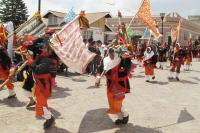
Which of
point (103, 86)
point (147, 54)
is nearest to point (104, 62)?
point (103, 86)

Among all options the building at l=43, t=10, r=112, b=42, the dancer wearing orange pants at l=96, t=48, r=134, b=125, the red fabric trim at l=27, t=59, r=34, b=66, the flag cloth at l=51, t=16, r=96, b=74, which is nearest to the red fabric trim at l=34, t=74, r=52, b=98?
the red fabric trim at l=27, t=59, r=34, b=66

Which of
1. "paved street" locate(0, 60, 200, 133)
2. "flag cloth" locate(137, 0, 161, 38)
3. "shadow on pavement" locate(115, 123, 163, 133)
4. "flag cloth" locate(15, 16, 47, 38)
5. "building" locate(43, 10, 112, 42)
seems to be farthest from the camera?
"building" locate(43, 10, 112, 42)

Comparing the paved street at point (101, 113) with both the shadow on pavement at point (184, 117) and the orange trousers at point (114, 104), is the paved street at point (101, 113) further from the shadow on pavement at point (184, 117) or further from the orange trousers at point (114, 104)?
the orange trousers at point (114, 104)

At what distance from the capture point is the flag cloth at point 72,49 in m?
4.50

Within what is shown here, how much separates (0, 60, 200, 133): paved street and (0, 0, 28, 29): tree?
1988 centimetres

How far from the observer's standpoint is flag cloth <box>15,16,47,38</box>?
5170 mm

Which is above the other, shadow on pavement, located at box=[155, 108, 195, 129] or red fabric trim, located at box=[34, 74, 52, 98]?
red fabric trim, located at box=[34, 74, 52, 98]

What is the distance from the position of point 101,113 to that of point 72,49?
1.64 m

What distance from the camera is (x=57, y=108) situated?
5.54 meters

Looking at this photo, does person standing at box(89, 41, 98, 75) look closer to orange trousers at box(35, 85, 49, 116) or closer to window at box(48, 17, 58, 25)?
orange trousers at box(35, 85, 49, 116)

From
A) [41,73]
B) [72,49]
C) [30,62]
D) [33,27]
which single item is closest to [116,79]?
[72,49]

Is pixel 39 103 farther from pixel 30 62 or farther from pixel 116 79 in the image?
pixel 116 79

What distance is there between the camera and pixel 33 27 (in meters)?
5.27

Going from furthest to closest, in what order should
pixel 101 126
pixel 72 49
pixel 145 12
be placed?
pixel 145 12
pixel 72 49
pixel 101 126
